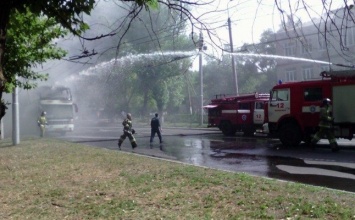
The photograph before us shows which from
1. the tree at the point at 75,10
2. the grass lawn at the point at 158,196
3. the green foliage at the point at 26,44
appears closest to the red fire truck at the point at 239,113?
the grass lawn at the point at 158,196

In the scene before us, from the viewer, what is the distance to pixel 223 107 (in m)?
22.0

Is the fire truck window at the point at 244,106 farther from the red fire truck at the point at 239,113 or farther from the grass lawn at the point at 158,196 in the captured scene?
the grass lawn at the point at 158,196

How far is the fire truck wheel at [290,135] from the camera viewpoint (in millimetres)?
15219

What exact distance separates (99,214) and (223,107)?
1669cm

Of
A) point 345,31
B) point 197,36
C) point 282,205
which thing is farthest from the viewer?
point 282,205

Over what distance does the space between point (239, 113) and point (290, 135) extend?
569 centimetres

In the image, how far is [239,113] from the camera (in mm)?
20922

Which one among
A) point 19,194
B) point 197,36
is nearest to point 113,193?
point 19,194

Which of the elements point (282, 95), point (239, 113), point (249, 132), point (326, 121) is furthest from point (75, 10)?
point (249, 132)

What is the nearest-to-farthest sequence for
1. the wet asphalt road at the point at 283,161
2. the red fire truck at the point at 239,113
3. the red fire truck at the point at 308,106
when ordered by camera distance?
the wet asphalt road at the point at 283,161, the red fire truck at the point at 308,106, the red fire truck at the point at 239,113

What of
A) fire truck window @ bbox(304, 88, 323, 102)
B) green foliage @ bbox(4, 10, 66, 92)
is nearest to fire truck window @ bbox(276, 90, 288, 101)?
fire truck window @ bbox(304, 88, 323, 102)

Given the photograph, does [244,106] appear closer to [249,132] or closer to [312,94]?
[249,132]

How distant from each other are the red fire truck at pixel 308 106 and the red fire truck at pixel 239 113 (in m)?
3.76

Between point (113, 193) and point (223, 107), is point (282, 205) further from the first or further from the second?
point (223, 107)
